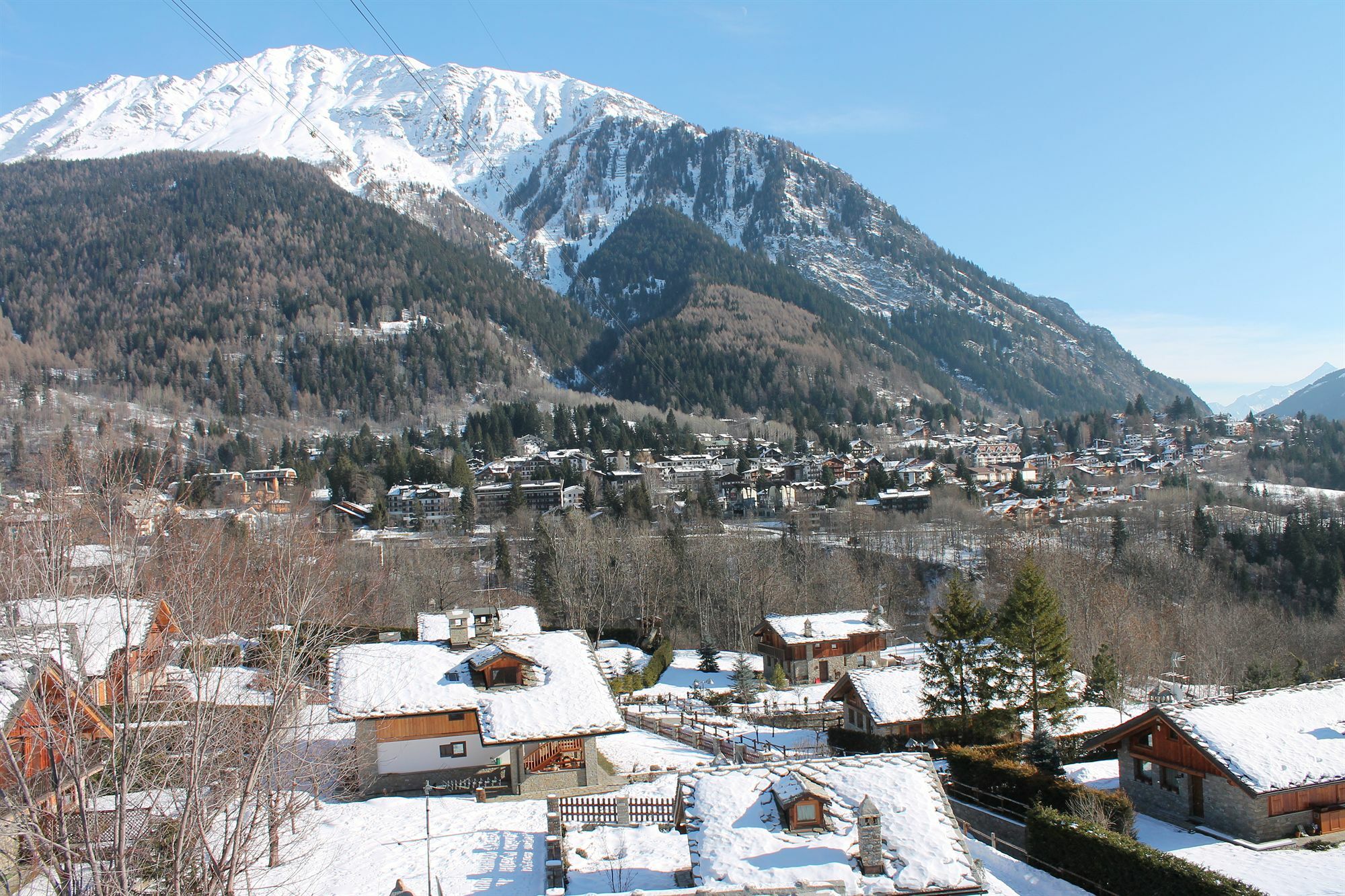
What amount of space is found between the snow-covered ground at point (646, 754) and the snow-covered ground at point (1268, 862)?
12190 mm

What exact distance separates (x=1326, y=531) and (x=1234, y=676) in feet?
126

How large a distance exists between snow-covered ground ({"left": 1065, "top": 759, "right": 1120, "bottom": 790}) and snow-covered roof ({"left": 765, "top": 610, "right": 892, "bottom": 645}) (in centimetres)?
2022

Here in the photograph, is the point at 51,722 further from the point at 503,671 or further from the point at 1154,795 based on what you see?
the point at 1154,795

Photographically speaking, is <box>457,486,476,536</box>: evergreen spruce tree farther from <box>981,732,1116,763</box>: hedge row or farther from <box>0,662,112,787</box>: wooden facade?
<box>0,662,112,787</box>: wooden facade

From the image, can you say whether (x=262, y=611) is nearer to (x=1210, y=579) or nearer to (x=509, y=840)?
(x=509, y=840)

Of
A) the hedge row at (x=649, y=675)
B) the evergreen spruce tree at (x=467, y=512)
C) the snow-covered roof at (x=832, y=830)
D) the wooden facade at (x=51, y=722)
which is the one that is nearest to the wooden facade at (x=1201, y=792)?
the snow-covered roof at (x=832, y=830)

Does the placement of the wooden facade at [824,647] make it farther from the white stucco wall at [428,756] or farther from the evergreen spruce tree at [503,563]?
the evergreen spruce tree at [503,563]

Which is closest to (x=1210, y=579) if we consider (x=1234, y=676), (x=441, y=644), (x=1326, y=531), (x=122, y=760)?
(x=1326, y=531)

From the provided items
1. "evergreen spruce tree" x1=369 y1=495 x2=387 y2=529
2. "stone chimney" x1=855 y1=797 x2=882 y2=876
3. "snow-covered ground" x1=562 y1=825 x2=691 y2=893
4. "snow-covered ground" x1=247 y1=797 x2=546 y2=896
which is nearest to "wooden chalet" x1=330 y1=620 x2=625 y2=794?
"snow-covered ground" x1=247 y1=797 x2=546 y2=896

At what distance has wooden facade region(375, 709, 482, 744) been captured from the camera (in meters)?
23.6

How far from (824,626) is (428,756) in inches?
1093

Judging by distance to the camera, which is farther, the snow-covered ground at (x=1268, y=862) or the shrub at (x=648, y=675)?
the shrub at (x=648, y=675)

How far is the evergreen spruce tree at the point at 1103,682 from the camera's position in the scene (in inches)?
1351

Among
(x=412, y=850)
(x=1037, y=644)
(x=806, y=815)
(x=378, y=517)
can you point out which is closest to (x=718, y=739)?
(x=1037, y=644)
